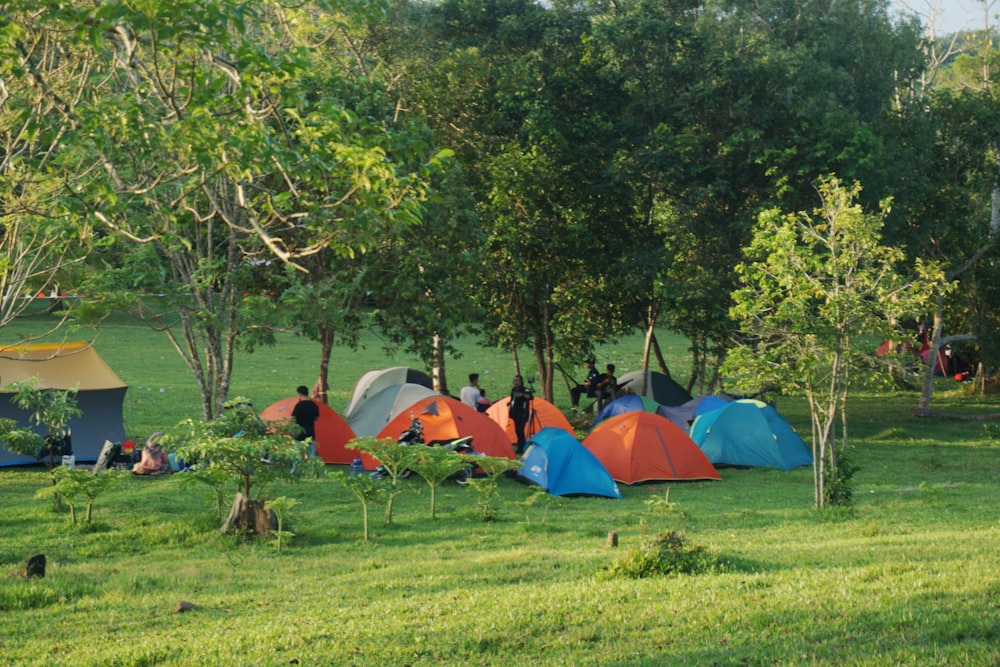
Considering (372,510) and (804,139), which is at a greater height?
(804,139)

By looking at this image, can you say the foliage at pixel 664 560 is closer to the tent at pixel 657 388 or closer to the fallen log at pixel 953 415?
the tent at pixel 657 388

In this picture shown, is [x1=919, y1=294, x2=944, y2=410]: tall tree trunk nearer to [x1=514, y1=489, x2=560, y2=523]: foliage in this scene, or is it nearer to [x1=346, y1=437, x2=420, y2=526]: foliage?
[x1=514, y1=489, x2=560, y2=523]: foliage

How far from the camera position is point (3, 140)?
14.3 m

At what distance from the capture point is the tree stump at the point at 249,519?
12945 mm

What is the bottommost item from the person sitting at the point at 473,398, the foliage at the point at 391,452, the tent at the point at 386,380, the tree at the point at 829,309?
the foliage at the point at 391,452

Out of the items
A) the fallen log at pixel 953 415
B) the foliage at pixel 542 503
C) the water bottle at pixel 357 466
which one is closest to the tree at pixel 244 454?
the foliage at pixel 542 503

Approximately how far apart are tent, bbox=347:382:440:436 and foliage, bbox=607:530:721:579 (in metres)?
10.9

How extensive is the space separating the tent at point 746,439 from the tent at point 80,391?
11501 mm

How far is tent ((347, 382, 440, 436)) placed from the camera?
2084 centimetres

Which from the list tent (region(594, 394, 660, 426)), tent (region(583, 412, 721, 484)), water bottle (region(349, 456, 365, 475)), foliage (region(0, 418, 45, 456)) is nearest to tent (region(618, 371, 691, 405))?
tent (region(594, 394, 660, 426))

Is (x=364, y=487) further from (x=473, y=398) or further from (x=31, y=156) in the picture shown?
(x=473, y=398)

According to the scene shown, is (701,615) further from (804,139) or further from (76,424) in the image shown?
(804,139)

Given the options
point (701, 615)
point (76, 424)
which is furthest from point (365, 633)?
point (76, 424)

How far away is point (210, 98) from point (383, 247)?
41.2 feet
